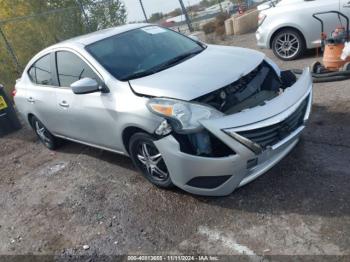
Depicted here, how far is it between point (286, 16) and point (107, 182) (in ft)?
16.5

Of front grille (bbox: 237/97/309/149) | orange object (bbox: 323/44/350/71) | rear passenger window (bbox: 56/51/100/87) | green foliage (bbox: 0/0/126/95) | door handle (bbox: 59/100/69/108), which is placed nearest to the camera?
front grille (bbox: 237/97/309/149)

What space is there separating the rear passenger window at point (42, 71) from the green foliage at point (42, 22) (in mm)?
5810

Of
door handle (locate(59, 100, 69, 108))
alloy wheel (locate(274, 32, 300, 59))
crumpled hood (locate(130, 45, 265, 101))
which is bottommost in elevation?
alloy wheel (locate(274, 32, 300, 59))

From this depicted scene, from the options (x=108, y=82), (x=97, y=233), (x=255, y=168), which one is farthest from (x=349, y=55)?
(x=97, y=233)

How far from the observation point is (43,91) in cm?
529

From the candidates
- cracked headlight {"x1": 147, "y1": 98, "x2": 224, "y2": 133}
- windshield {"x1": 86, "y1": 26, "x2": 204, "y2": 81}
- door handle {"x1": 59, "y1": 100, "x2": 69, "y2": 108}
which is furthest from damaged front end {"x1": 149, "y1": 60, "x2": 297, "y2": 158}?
door handle {"x1": 59, "y1": 100, "x2": 69, "y2": 108}

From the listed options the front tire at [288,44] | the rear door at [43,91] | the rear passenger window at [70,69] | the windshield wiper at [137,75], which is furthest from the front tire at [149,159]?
the front tire at [288,44]

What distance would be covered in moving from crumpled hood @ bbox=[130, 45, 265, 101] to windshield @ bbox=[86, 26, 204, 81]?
0.76 ft

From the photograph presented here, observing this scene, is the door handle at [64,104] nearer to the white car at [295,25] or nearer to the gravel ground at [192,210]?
the gravel ground at [192,210]

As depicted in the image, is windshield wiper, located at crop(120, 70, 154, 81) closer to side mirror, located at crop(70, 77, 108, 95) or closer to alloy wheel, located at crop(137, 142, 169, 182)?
side mirror, located at crop(70, 77, 108, 95)

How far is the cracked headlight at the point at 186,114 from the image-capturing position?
10.7ft

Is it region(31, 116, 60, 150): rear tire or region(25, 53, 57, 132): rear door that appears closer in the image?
region(25, 53, 57, 132): rear door

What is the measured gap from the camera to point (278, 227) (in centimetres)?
315

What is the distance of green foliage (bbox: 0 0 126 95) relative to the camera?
38.4 ft
